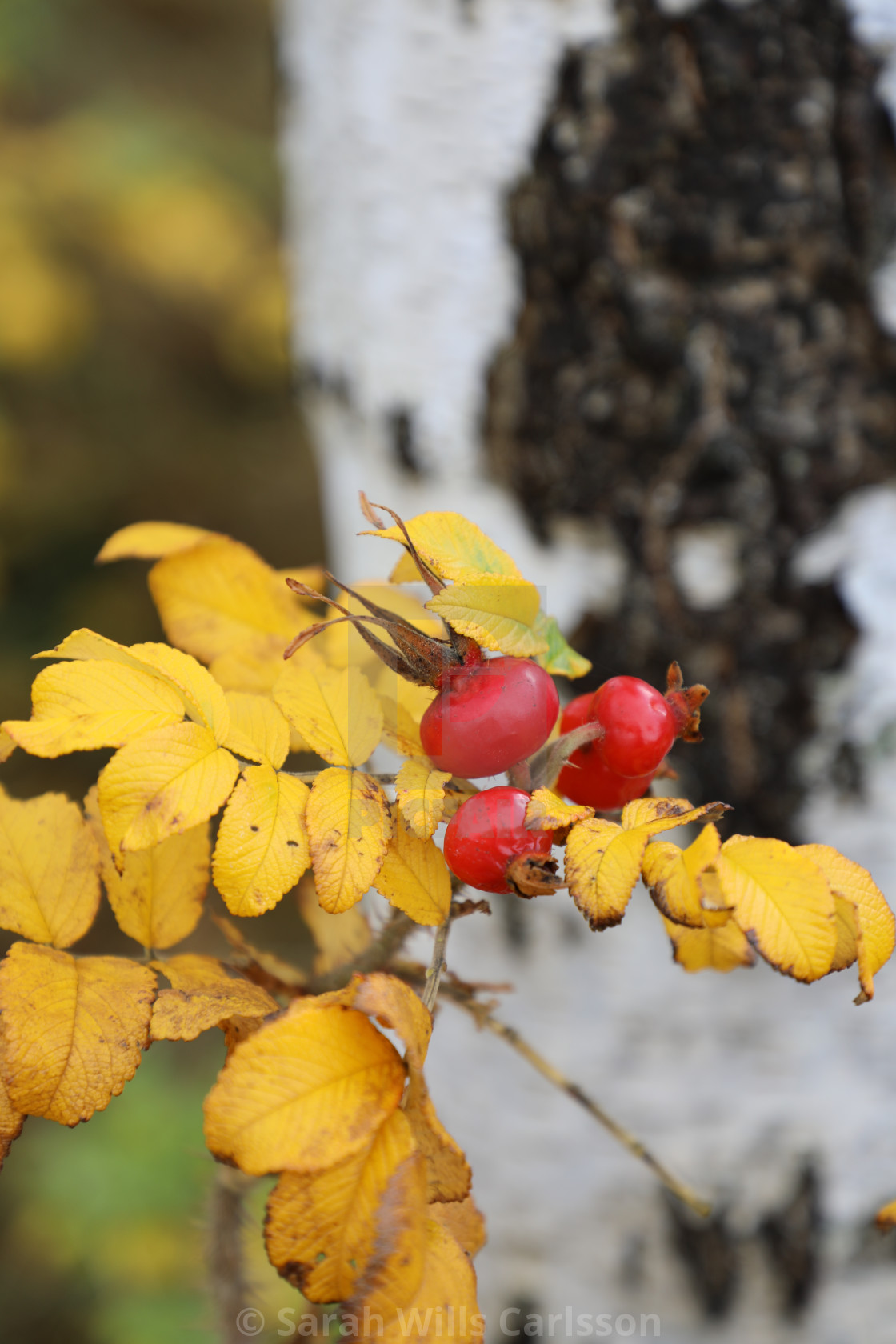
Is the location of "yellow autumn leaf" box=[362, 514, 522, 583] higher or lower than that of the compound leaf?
higher

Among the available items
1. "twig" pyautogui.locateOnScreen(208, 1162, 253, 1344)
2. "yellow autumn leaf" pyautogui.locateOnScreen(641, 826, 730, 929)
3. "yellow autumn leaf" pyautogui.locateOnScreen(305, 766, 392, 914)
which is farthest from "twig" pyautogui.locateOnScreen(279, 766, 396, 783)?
"twig" pyautogui.locateOnScreen(208, 1162, 253, 1344)

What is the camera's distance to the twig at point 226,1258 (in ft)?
1.71

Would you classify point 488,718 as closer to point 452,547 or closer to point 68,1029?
point 452,547

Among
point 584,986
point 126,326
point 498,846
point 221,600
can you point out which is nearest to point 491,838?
point 498,846

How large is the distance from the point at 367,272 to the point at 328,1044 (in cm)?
68

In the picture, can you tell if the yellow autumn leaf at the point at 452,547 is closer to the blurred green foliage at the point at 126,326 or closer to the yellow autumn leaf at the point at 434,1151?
the yellow autumn leaf at the point at 434,1151

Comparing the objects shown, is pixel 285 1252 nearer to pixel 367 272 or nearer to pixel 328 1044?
pixel 328 1044

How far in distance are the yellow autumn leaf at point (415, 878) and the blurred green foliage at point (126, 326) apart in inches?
62.3

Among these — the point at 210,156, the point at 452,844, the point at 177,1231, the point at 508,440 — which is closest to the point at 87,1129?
the point at 177,1231

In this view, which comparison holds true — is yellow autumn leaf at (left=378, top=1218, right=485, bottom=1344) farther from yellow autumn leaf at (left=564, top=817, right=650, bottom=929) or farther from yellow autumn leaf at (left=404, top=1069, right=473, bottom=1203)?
yellow autumn leaf at (left=564, top=817, right=650, bottom=929)

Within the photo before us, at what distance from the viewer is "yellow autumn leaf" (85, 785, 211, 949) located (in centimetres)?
41

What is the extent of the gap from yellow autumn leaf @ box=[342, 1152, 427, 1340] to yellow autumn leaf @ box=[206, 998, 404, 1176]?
0.06ft

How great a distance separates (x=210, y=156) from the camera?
2.50m

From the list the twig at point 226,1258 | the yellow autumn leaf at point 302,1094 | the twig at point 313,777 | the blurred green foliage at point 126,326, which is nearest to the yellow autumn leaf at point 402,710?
the twig at point 313,777
